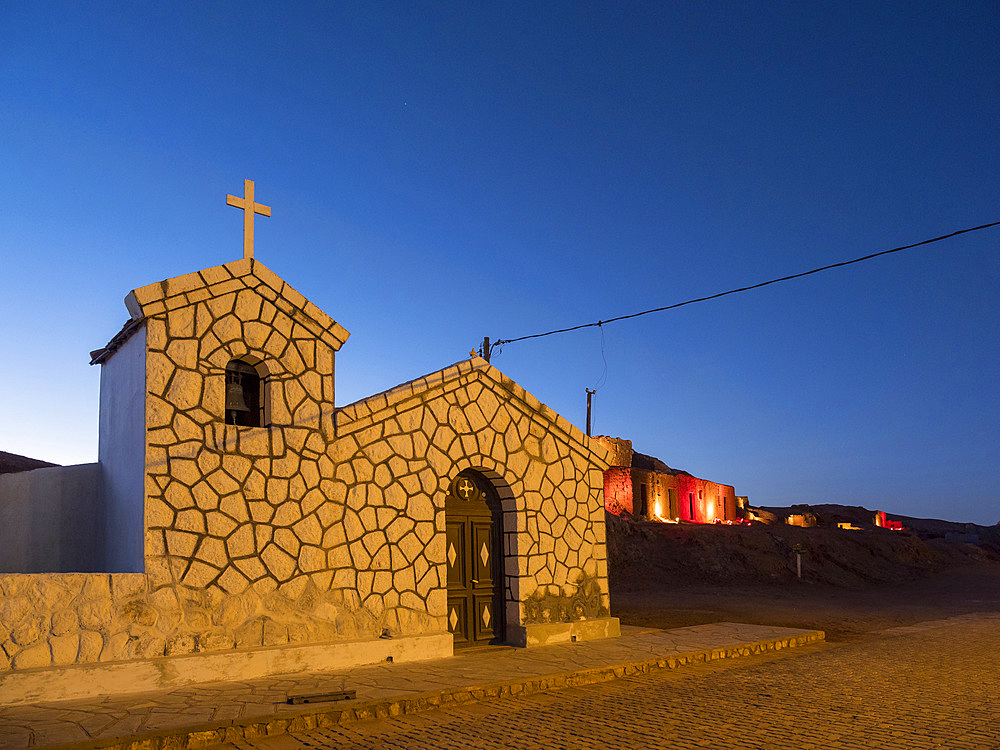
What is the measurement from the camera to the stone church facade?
8477 millimetres

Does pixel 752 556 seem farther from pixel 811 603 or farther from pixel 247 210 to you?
pixel 247 210

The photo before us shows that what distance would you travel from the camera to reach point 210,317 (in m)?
9.66

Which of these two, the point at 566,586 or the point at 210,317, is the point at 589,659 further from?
the point at 210,317

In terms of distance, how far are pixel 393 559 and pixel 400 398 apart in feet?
7.06

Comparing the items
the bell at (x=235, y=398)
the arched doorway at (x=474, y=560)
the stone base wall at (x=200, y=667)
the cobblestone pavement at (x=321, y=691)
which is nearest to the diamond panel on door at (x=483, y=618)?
the arched doorway at (x=474, y=560)

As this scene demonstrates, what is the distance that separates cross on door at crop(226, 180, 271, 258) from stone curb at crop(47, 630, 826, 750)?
18.5 feet

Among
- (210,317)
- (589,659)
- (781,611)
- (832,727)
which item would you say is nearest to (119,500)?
(210,317)

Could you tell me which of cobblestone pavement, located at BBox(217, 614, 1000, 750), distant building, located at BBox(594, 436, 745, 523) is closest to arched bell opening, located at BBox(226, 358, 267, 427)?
cobblestone pavement, located at BBox(217, 614, 1000, 750)

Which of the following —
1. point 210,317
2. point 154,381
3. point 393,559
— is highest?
point 210,317

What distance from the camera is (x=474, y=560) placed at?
39.0ft

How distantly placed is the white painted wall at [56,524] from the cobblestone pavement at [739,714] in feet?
16.0

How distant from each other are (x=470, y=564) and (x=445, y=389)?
2604 mm

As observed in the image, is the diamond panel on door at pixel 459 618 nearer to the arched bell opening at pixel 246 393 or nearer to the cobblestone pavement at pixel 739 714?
the cobblestone pavement at pixel 739 714

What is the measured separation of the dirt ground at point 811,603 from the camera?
57.5 feet
